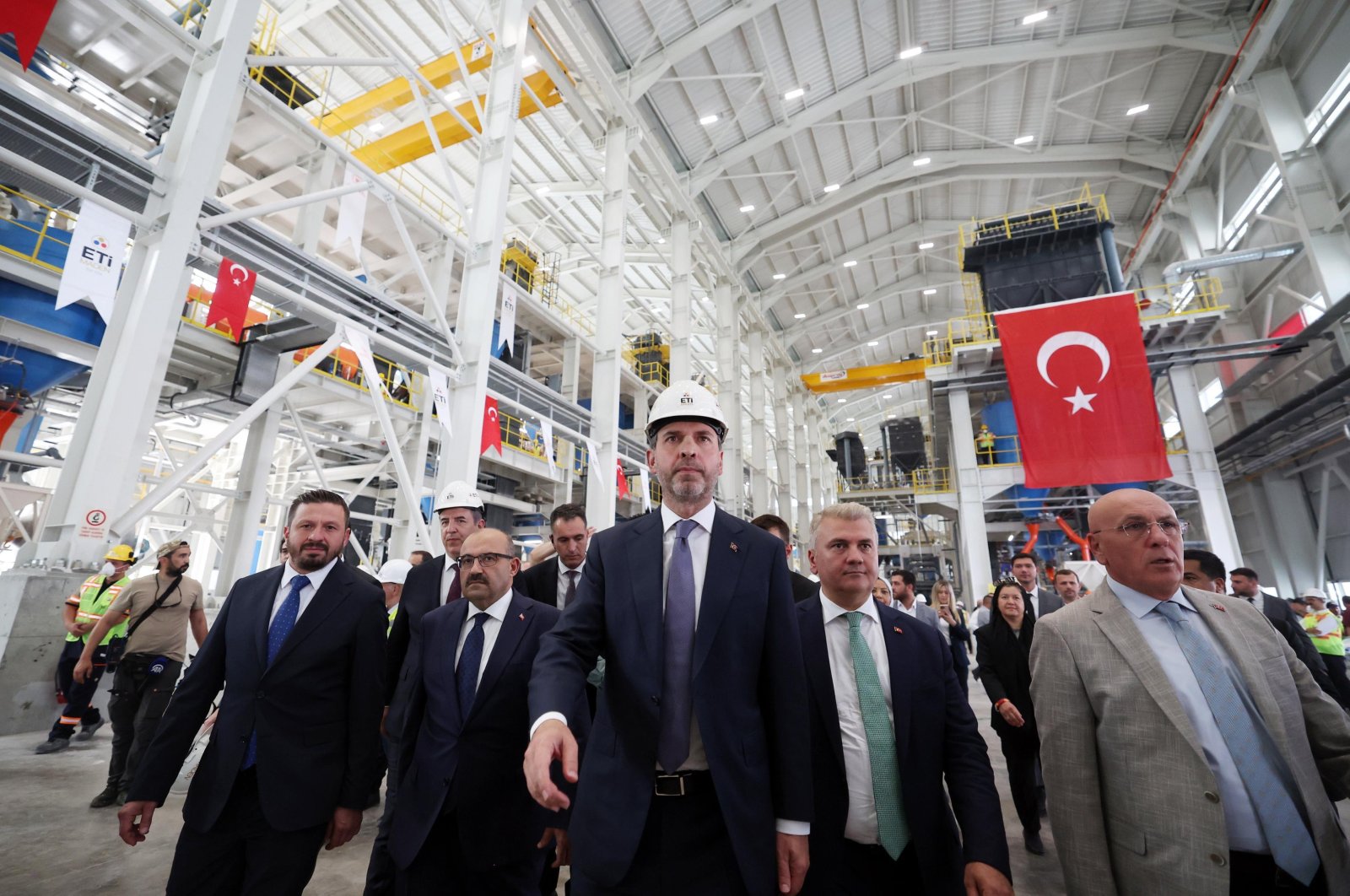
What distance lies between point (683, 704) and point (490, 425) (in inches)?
358

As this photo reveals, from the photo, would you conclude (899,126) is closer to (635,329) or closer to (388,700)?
(635,329)

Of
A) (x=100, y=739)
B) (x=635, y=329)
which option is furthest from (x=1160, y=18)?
(x=100, y=739)

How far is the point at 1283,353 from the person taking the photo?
12867 millimetres

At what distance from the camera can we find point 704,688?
150cm

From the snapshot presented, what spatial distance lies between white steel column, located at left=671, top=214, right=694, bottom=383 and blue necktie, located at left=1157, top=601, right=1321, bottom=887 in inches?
583

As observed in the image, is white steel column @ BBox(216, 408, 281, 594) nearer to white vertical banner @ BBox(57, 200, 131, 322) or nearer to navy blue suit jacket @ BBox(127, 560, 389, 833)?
white vertical banner @ BBox(57, 200, 131, 322)

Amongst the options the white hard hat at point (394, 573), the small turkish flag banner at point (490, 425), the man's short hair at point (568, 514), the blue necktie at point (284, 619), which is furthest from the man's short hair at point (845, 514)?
the small turkish flag banner at point (490, 425)

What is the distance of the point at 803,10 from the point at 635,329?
1426 cm

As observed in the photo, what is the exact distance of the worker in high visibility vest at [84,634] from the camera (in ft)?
17.3

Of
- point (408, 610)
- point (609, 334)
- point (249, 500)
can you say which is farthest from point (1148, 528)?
point (609, 334)

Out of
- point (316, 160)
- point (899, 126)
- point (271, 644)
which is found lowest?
point (271, 644)

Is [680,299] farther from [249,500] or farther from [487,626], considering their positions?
[487,626]

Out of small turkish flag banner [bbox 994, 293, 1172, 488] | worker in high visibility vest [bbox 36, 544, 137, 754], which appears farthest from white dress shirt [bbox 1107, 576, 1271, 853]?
small turkish flag banner [bbox 994, 293, 1172, 488]

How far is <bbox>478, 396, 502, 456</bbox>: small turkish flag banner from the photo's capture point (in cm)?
984
